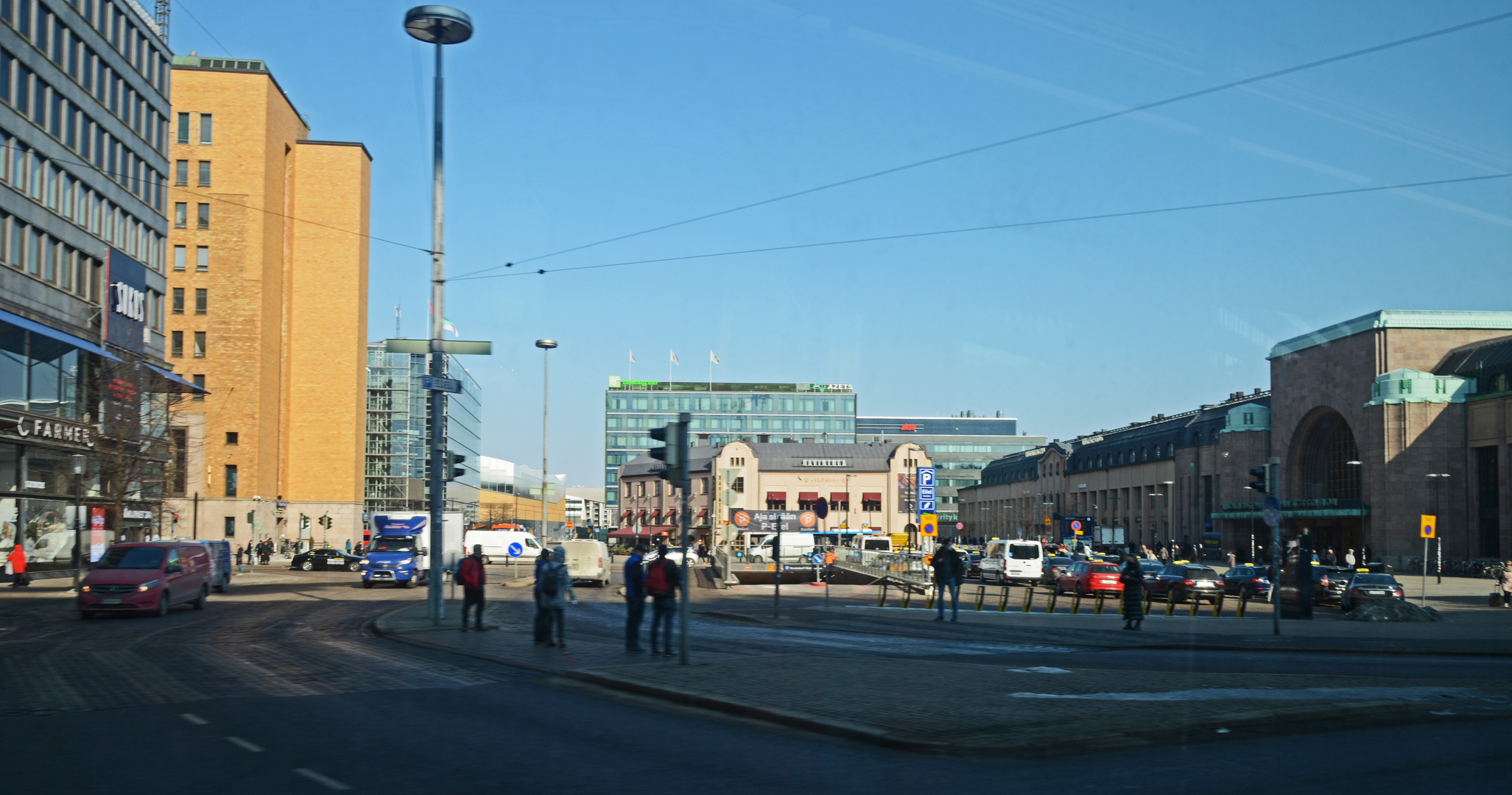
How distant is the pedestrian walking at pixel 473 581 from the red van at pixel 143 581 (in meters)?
8.75

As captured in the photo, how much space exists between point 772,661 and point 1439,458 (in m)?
70.6

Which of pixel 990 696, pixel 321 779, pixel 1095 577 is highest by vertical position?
pixel 321 779

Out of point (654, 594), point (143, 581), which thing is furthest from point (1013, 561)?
point (654, 594)

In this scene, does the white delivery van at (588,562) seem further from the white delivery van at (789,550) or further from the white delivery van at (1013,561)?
the white delivery van at (1013,561)

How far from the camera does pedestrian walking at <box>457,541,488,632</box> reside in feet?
70.8

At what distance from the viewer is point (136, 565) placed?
87.8ft

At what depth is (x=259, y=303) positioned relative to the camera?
7544cm

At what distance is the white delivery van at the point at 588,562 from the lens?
146ft

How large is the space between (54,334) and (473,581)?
31156mm

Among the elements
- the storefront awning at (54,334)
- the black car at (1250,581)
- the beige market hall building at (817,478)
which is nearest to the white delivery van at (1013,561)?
the black car at (1250,581)

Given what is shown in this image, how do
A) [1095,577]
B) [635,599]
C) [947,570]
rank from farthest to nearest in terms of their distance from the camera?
[1095,577] → [947,570] → [635,599]

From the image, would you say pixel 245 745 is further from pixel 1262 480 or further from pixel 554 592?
pixel 1262 480

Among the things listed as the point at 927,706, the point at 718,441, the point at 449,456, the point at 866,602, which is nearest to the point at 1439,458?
the point at 866,602

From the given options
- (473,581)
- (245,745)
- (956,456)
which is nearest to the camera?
(245,745)
